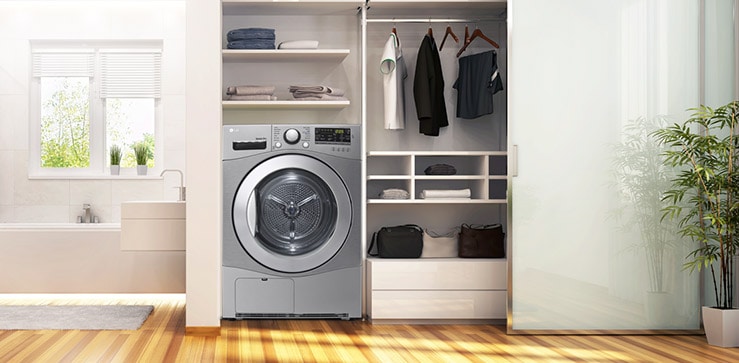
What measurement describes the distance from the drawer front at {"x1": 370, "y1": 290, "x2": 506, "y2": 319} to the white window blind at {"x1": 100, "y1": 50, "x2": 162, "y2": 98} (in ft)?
8.29

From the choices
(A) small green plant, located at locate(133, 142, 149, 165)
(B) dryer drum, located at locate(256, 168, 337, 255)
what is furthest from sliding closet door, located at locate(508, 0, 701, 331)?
(A) small green plant, located at locate(133, 142, 149, 165)

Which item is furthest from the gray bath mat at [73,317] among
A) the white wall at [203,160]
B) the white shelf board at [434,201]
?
the white shelf board at [434,201]

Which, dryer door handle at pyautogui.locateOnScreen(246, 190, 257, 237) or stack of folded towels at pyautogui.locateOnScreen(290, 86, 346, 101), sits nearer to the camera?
dryer door handle at pyautogui.locateOnScreen(246, 190, 257, 237)

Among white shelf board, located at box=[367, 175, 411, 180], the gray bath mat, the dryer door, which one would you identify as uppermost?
white shelf board, located at box=[367, 175, 411, 180]

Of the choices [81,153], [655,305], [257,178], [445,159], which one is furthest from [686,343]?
[81,153]

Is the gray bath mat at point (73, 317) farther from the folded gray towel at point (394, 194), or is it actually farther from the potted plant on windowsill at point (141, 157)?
the folded gray towel at point (394, 194)

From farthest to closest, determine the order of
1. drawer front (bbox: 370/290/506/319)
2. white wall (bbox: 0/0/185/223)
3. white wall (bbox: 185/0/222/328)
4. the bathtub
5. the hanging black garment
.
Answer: white wall (bbox: 0/0/185/223), the bathtub, the hanging black garment, drawer front (bbox: 370/290/506/319), white wall (bbox: 185/0/222/328)

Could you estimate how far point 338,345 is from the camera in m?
3.64

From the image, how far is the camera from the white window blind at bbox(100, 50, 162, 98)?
5684 millimetres

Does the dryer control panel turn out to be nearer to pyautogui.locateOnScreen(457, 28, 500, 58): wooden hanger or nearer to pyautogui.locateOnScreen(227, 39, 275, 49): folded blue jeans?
pyautogui.locateOnScreen(227, 39, 275, 49): folded blue jeans

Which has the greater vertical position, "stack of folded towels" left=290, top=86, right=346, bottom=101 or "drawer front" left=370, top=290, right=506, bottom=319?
"stack of folded towels" left=290, top=86, right=346, bottom=101

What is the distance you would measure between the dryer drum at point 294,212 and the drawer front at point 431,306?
0.48 meters

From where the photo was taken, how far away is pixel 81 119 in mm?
5789

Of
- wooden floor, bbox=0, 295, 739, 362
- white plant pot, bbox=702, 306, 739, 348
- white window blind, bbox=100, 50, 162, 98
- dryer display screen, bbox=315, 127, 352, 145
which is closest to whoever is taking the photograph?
wooden floor, bbox=0, 295, 739, 362
